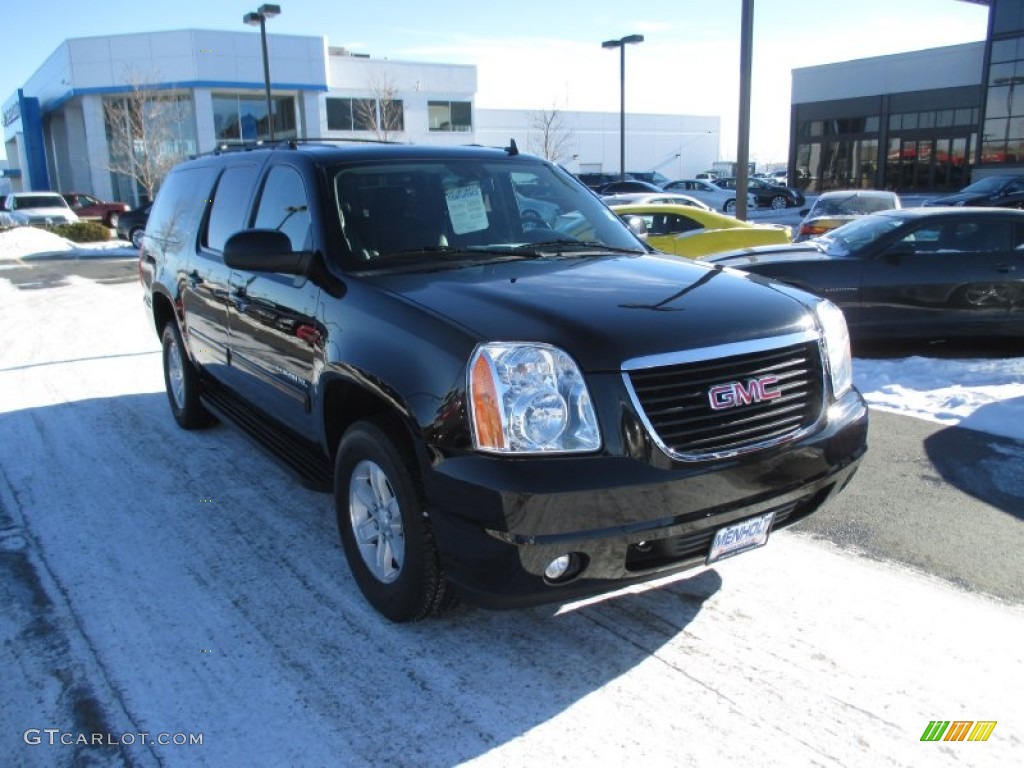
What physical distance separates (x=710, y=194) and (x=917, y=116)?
57.0ft

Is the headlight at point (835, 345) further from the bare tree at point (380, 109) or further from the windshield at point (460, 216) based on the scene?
the bare tree at point (380, 109)

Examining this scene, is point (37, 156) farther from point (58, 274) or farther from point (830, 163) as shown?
point (830, 163)

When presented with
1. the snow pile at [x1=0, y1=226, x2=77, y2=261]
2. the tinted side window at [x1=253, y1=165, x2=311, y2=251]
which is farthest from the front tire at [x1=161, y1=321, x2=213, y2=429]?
the snow pile at [x1=0, y1=226, x2=77, y2=261]

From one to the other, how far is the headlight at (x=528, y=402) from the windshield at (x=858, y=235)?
6734 millimetres

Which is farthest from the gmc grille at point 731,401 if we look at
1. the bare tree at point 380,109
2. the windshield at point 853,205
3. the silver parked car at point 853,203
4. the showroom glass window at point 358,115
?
the showroom glass window at point 358,115

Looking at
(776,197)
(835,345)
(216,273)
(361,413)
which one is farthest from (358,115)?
(835,345)

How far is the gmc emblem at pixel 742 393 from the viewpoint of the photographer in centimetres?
285

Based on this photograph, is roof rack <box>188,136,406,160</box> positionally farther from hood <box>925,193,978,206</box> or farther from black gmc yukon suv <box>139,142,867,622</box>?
hood <box>925,193,978,206</box>

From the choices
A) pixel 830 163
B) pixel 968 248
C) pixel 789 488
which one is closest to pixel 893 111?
pixel 830 163

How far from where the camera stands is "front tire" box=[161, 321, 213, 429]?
589 cm

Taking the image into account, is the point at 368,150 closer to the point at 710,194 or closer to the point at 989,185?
the point at 989,185

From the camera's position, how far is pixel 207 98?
137 ft

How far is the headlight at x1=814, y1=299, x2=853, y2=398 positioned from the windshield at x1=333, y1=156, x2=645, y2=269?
3.85ft

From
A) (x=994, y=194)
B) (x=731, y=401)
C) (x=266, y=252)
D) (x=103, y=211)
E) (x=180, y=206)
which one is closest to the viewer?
(x=731, y=401)
